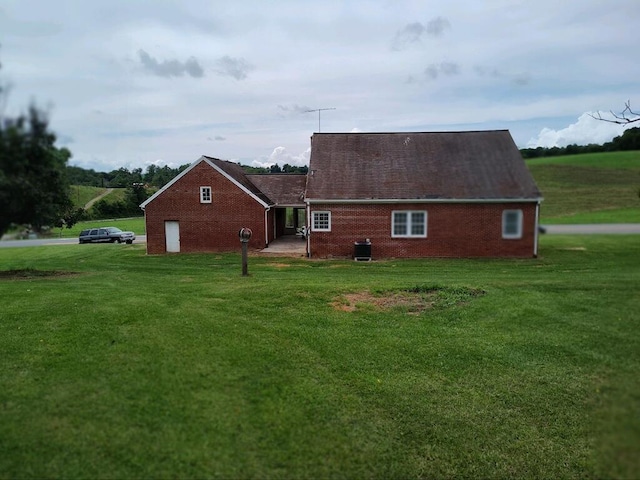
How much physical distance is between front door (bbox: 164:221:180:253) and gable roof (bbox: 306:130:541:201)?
8.73 m

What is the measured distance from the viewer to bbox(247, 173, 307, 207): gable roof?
2753cm

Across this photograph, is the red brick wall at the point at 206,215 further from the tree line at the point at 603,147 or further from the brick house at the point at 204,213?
the tree line at the point at 603,147

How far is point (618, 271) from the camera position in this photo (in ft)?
11.7

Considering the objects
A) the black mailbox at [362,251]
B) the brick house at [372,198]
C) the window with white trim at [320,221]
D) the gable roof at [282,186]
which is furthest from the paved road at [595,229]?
the gable roof at [282,186]

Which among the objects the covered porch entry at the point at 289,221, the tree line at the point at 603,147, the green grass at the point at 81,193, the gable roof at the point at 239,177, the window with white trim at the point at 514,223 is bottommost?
the covered porch entry at the point at 289,221

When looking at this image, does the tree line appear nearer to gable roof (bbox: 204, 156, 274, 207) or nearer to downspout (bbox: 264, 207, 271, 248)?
gable roof (bbox: 204, 156, 274, 207)

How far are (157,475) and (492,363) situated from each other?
5042 millimetres

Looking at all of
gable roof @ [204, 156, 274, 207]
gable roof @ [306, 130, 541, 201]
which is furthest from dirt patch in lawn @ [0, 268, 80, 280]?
gable roof @ [204, 156, 274, 207]

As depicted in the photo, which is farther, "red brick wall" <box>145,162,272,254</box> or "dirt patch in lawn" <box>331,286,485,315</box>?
"red brick wall" <box>145,162,272,254</box>

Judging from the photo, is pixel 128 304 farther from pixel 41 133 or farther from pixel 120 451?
pixel 41 133

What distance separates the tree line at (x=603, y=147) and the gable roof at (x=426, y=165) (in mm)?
174

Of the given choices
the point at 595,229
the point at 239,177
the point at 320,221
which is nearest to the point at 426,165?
the point at 595,229

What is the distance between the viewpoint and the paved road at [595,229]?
230 cm

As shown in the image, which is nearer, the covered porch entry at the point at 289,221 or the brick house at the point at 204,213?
the brick house at the point at 204,213
